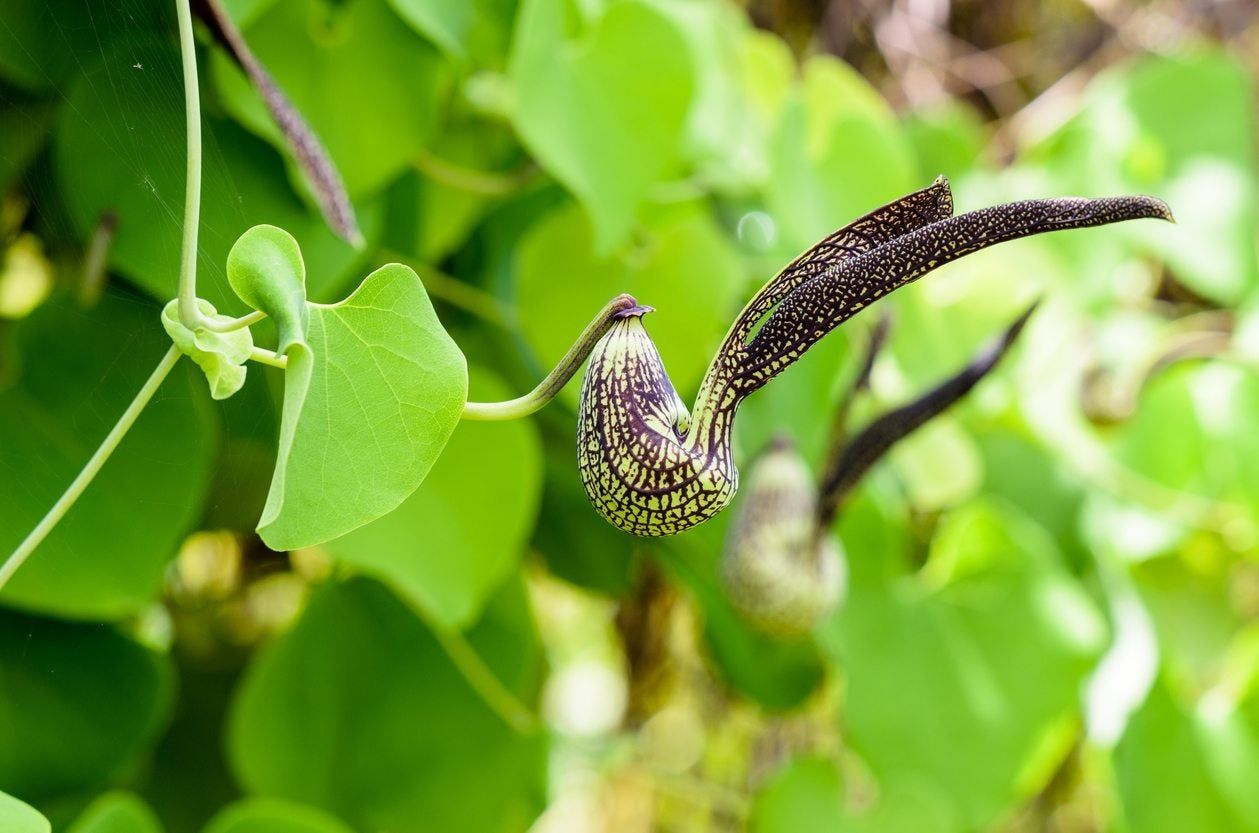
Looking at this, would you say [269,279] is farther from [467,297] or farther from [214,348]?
[467,297]

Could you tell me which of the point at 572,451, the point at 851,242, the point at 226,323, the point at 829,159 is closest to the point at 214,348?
the point at 226,323

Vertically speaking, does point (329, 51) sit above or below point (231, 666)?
above

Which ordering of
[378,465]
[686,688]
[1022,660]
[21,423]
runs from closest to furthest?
[378,465] → [21,423] → [1022,660] → [686,688]

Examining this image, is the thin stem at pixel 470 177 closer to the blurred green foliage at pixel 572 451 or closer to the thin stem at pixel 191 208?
the blurred green foliage at pixel 572 451

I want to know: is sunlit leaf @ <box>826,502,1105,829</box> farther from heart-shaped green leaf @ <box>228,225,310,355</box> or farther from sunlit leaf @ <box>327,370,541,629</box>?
heart-shaped green leaf @ <box>228,225,310,355</box>

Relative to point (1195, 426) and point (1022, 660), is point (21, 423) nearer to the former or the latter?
point (1022, 660)

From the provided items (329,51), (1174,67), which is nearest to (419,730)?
(329,51)
